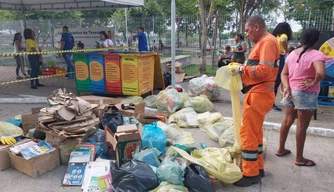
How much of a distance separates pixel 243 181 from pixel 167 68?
7.83 metres

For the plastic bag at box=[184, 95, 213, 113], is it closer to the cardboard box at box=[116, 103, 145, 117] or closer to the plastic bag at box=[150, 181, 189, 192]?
the cardboard box at box=[116, 103, 145, 117]

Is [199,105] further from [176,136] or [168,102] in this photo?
[176,136]

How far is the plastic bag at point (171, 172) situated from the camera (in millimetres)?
2877

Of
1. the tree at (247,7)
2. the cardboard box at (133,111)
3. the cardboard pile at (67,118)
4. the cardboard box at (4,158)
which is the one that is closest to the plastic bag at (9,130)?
the cardboard box at (4,158)

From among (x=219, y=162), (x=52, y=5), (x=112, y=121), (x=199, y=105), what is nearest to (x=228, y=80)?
(x=219, y=162)

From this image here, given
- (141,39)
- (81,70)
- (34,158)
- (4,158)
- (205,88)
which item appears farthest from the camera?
(141,39)

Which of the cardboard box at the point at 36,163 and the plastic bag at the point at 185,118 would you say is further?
the plastic bag at the point at 185,118

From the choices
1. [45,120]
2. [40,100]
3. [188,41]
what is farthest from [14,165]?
[188,41]

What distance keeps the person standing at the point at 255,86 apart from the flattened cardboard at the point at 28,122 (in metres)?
3.11

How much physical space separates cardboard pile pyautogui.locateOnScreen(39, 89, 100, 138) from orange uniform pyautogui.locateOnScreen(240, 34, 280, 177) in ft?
6.74

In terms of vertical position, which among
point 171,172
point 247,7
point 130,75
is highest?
point 247,7

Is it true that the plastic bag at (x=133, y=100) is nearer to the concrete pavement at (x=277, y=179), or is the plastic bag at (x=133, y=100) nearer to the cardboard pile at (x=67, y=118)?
the cardboard pile at (x=67, y=118)

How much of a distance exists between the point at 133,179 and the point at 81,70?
5.09 metres

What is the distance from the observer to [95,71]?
708cm
